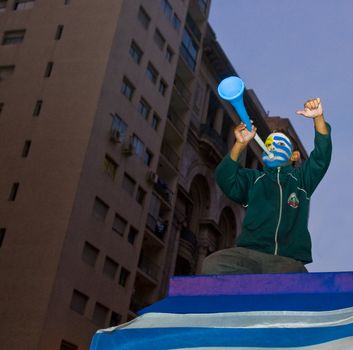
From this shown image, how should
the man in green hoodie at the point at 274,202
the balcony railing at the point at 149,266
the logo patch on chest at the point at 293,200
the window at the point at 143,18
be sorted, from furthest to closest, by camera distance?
the window at the point at 143,18 → the balcony railing at the point at 149,266 → the logo patch on chest at the point at 293,200 → the man in green hoodie at the point at 274,202

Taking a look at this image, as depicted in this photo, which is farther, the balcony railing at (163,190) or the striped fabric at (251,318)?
the balcony railing at (163,190)

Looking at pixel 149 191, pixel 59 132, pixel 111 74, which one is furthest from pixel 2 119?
pixel 149 191

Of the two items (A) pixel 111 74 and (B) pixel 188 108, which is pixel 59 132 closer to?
(A) pixel 111 74

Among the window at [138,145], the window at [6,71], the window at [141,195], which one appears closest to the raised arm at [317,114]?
the window at [138,145]

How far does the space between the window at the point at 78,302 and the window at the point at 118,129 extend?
706cm

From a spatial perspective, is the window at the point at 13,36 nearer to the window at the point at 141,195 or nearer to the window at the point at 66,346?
the window at the point at 141,195

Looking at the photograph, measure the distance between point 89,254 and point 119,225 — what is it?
2.78 metres

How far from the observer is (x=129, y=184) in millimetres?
31406

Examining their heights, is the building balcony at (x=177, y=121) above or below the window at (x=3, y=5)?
below

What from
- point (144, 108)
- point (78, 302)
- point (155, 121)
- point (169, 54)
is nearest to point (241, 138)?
point (78, 302)

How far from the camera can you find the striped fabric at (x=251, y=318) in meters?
3.79

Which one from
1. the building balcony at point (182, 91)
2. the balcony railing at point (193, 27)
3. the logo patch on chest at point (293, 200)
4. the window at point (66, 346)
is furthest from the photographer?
the balcony railing at point (193, 27)

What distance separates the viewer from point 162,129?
113ft

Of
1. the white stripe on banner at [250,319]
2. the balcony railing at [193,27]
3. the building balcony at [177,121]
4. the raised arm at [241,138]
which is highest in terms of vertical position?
the balcony railing at [193,27]
